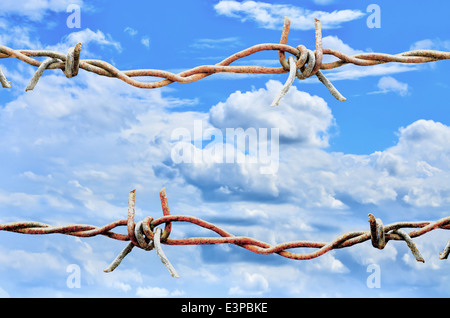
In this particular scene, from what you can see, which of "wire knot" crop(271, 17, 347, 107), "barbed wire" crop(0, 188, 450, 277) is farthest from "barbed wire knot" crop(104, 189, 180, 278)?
"wire knot" crop(271, 17, 347, 107)

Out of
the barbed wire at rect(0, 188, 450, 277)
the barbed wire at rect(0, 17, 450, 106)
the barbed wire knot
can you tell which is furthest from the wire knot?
the barbed wire knot

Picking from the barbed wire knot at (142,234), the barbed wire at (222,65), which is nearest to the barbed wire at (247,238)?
the barbed wire knot at (142,234)

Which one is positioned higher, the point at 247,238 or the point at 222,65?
the point at 222,65

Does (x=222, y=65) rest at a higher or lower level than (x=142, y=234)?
higher

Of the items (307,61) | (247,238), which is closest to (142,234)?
(247,238)

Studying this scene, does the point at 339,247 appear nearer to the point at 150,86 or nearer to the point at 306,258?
the point at 306,258

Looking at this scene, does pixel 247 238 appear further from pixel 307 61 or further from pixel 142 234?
pixel 307 61

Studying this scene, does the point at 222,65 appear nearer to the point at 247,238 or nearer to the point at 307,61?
the point at 307,61

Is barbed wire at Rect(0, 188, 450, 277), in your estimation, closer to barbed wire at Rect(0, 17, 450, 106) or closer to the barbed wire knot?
the barbed wire knot

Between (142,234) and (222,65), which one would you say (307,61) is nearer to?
(222,65)

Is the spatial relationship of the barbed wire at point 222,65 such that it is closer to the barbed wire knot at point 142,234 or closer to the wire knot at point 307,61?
the wire knot at point 307,61

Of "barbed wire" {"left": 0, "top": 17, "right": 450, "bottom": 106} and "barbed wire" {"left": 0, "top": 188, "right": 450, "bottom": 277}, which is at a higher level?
"barbed wire" {"left": 0, "top": 17, "right": 450, "bottom": 106}

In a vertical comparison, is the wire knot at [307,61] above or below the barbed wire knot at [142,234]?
above

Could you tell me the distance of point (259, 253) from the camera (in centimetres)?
215
